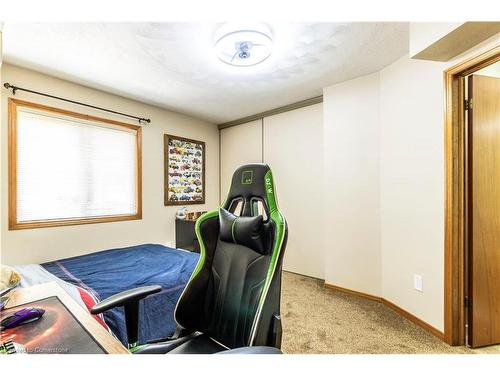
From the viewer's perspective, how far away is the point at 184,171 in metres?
3.69

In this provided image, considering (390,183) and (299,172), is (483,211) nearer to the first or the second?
(390,183)

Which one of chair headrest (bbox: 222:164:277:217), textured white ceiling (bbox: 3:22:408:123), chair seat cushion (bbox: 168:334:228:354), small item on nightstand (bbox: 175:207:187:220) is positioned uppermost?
textured white ceiling (bbox: 3:22:408:123)

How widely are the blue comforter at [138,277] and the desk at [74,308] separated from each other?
0.40m

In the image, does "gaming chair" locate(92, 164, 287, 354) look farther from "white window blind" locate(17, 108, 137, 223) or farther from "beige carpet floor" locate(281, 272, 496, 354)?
"white window blind" locate(17, 108, 137, 223)

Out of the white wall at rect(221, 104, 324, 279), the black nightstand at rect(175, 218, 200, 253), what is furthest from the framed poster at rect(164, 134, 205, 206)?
the white wall at rect(221, 104, 324, 279)

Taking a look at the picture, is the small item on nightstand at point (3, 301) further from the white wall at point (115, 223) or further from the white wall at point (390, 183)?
the white wall at point (390, 183)

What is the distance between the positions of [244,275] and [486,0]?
1.21m

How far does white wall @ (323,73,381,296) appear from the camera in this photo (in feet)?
8.09

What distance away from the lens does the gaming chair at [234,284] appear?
3.09 feet

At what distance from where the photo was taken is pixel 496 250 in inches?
67.1

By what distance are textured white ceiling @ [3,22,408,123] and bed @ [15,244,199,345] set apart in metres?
1.81

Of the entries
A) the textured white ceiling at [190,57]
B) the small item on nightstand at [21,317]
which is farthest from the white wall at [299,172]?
the small item on nightstand at [21,317]
